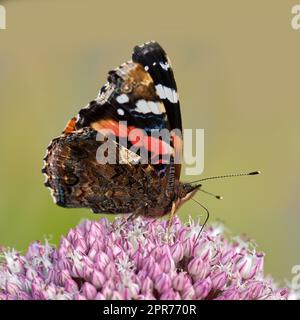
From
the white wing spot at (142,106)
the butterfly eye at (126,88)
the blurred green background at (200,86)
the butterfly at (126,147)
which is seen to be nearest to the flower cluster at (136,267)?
the butterfly at (126,147)

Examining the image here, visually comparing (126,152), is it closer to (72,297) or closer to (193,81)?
(72,297)

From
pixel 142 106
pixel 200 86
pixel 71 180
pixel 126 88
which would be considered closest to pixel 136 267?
pixel 71 180

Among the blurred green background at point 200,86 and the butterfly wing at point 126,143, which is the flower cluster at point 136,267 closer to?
the butterfly wing at point 126,143

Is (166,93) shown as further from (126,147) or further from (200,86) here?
(200,86)

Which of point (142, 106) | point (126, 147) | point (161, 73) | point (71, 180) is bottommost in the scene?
point (71, 180)

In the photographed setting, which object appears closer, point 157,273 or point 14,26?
point 157,273
